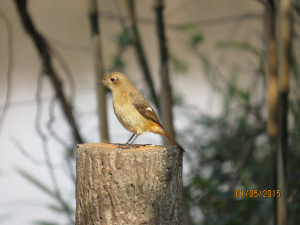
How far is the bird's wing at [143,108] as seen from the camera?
2.04 metres

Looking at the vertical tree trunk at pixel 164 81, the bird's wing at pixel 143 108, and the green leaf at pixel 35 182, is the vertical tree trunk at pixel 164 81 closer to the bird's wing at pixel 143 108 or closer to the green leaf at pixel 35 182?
the bird's wing at pixel 143 108

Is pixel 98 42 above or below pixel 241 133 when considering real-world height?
above

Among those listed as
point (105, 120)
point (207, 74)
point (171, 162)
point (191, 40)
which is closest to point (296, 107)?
point (207, 74)

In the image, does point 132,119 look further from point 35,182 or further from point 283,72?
point 35,182

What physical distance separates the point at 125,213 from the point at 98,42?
1.28m

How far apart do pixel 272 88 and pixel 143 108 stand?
778 millimetres

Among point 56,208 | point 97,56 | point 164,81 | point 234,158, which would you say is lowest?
point 56,208

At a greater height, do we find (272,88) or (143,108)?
(272,88)

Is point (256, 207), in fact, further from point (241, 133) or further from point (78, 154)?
point (78, 154)

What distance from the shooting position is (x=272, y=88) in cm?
209

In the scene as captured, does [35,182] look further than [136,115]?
Yes

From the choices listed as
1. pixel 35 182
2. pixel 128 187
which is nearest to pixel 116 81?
pixel 128 187

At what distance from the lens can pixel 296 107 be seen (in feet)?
10.8

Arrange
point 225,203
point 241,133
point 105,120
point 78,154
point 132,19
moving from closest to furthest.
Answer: point 78,154 → point 105,120 → point 132,19 → point 225,203 → point 241,133
